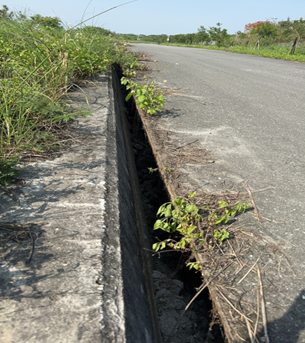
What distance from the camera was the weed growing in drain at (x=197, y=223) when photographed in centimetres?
162

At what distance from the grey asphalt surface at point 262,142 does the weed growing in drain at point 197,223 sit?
8.3 inches

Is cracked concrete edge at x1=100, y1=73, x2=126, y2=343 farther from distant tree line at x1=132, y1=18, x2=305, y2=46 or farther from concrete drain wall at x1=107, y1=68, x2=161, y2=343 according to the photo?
distant tree line at x1=132, y1=18, x2=305, y2=46

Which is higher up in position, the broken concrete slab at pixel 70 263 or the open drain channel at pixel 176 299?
the broken concrete slab at pixel 70 263

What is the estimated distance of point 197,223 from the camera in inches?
67.6

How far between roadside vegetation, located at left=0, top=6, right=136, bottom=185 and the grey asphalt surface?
1051 millimetres

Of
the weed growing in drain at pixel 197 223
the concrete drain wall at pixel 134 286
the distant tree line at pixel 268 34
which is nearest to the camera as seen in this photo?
the concrete drain wall at pixel 134 286

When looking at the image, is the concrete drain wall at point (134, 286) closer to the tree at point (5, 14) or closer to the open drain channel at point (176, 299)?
the open drain channel at point (176, 299)

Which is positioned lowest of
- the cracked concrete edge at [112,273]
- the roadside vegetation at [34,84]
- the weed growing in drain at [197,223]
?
the weed growing in drain at [197,223]

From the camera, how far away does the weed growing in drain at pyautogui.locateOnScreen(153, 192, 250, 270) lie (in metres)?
1.62

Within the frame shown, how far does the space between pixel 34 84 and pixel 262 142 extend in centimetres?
200

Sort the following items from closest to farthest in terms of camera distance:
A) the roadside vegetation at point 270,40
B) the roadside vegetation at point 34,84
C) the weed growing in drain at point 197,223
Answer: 1. the weed growing in drain at point 197,223
2. the roadside vegetation at point 34,84
3. the roadside vegetation at point 270,40

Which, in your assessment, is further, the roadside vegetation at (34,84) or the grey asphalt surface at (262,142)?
the roadside vegetation at (34,84)

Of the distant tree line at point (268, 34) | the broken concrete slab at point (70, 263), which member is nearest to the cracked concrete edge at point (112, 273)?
the broken concrete slab at point (70, 263)

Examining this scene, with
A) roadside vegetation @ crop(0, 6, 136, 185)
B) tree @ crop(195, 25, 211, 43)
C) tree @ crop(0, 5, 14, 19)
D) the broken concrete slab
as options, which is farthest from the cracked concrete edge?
tree @ crop(195, 25, 211, 43)
